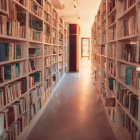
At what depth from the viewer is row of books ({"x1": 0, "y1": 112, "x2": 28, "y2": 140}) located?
2.41m

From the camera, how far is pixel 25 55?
3.15 meters

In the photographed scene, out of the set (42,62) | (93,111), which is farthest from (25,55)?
(93,111)

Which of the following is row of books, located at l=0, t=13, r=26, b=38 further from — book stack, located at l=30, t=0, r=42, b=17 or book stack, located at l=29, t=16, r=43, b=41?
book stack, located at l=29, t=16, r=43, b=41

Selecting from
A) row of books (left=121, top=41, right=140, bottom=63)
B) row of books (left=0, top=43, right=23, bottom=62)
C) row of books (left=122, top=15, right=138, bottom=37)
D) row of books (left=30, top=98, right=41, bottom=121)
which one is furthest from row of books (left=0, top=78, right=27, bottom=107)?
row of books (left=122, top=15, right=138, bottom=37)

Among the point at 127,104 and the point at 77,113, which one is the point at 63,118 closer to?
the point at 77,113

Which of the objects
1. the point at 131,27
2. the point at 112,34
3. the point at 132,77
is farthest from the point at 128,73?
the point at 112,34

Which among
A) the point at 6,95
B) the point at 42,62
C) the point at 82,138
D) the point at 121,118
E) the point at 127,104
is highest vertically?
the point at 42,62

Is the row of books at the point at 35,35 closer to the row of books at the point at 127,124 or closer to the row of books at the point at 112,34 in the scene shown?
the row of books at the point at 112,34

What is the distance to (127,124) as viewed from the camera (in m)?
2.62

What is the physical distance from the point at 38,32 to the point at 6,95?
79.4 inches

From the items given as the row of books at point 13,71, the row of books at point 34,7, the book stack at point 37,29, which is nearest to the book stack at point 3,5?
the row of books at point 13,71

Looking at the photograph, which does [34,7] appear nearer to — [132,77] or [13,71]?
[13,71]

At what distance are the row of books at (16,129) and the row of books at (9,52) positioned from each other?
3.12ft

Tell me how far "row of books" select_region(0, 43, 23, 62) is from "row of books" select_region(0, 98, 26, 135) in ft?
2.20
